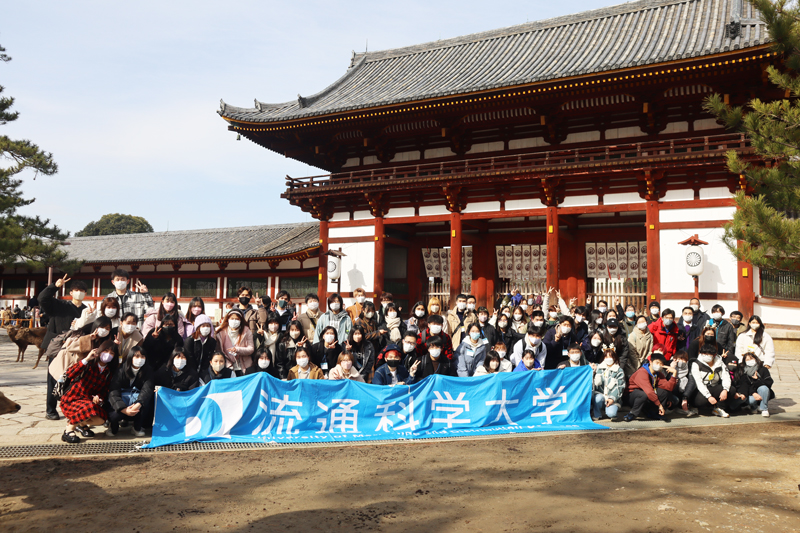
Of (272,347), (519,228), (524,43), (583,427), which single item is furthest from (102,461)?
(524,43)

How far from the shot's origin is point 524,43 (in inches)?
728

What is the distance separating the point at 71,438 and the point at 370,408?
133 inches

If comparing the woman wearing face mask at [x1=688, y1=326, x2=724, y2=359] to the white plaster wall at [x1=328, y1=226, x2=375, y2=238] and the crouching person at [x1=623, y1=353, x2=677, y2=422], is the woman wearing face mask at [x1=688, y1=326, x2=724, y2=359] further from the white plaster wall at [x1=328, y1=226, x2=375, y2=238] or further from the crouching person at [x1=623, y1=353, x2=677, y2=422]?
the white plaster wall at [x1=328, y1=226, x2=375, y2=238]

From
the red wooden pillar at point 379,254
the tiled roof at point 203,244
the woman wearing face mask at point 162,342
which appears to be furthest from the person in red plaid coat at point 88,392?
the tiled roof at point 203,244

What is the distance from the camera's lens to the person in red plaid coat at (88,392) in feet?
20.5

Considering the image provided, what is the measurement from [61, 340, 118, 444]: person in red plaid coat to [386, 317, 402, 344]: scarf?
386 cm

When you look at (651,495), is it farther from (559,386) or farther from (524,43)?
(524,43)

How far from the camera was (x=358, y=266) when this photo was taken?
17125 millimetres

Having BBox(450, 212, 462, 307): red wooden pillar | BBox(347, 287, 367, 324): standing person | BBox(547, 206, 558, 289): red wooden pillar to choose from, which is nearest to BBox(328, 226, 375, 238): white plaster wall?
BBox(450, 212, 462, 307): red wooden pillar

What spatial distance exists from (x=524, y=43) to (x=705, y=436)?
49.6 ft

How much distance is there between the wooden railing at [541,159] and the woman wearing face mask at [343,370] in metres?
8.85

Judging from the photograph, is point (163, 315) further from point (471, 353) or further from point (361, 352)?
point (471, 353)

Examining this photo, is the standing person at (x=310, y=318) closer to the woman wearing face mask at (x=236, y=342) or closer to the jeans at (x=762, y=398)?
the woman wearing face mask at (x=236, y=342)

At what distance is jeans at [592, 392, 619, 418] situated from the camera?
7502 mm
